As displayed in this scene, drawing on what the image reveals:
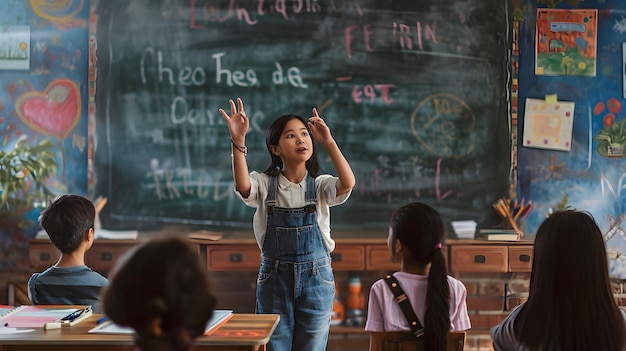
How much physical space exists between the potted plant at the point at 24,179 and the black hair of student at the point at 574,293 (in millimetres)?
3394

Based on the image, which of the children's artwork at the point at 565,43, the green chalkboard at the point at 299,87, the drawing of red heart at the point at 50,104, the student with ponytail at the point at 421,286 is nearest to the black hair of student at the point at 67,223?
the student with ponytail at the point at 421,286

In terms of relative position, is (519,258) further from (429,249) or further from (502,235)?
(429,249)

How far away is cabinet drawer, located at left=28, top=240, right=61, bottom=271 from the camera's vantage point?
408cm

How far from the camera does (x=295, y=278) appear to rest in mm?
2660

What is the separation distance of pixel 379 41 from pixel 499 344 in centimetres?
279

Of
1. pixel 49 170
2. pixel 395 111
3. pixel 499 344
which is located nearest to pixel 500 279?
pixel 395 111

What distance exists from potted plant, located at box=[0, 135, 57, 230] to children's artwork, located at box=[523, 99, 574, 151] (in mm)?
2878

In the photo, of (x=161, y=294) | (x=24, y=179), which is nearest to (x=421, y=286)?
(x=161, y=294)

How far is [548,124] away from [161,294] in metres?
3.79

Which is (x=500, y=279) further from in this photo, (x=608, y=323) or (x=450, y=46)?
(x=608, y=323)

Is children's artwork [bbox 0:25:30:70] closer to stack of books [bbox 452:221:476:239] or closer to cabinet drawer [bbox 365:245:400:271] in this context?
cabinet drawer [bbox 365:245:400:271]

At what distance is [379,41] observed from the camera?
4426 mm

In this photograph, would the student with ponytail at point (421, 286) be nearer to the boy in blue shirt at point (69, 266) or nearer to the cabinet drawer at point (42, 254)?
the boy in blue shirt at point (69, 266)

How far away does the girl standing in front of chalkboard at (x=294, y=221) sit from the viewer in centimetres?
265
